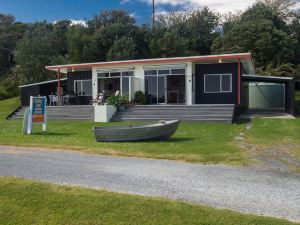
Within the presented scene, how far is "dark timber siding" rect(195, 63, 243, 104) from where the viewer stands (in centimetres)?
2439

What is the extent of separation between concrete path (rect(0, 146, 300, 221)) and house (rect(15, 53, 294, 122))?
1550cm

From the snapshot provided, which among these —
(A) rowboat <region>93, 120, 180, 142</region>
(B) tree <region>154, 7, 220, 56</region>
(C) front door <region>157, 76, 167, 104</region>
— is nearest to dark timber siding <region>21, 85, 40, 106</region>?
(C) front door <region>157, 76, 167, 104</region>

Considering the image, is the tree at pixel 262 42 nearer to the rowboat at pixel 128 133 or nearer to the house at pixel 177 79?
the house at pixel 177 79

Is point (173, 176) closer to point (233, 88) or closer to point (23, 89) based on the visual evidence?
point (233, 88)

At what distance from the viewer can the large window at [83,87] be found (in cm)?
2857

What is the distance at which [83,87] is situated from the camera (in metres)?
28.8

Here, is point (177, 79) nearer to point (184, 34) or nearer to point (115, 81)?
point (115, 81)

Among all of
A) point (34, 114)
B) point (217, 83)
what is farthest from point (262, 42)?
point (34, 114)

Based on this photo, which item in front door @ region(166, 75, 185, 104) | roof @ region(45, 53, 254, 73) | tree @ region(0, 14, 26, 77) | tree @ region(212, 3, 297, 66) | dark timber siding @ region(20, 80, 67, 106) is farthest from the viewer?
tree @ region(0, 14, 26, 77)

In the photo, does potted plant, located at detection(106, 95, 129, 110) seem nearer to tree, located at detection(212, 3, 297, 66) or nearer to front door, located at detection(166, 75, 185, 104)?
front door, located at detection(166, 75, 185, 104)

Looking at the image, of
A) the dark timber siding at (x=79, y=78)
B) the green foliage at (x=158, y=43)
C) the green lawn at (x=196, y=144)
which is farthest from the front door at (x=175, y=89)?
the green foliage at (x=158, y=43)

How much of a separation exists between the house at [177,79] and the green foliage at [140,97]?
444 millimetres

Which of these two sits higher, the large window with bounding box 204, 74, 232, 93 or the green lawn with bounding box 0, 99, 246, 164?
the large window with bounding box 204, 74, 232, 93

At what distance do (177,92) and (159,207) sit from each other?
2110 cm
